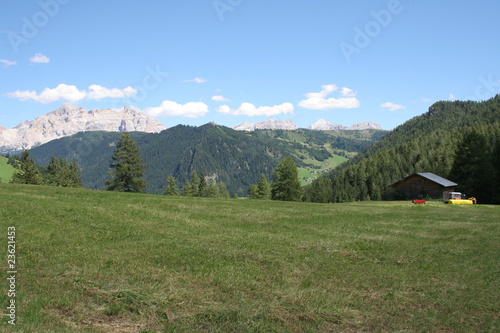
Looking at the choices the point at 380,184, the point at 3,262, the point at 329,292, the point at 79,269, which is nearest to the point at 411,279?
the point at 329,292

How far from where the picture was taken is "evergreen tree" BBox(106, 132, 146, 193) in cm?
7456

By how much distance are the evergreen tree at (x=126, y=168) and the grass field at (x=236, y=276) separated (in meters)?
50.7

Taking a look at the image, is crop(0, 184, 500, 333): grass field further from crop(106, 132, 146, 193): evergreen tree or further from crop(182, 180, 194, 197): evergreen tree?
crop(182, 180, 194, 197): evergreen tree

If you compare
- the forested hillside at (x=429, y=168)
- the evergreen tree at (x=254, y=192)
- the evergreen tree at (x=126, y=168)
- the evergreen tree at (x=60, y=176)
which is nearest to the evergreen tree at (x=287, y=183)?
the evergreen tree at (x=254, y=192)

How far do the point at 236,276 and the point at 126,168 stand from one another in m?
65.6

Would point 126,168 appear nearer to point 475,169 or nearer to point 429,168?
point 475,169

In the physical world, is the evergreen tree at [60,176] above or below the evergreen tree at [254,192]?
above

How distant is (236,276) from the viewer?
13.2 m

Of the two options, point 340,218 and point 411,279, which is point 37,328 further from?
point 340,218

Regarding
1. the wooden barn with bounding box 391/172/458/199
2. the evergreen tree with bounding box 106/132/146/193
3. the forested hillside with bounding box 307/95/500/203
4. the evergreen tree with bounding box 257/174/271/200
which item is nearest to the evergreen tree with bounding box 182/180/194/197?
the evergreen tree with bounding box 257/174/271/200

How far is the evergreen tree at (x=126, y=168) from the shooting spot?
74.6m

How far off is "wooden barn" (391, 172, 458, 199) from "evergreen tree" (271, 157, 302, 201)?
2388 centimetres

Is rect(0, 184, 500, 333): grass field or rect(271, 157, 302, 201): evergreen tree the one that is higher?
rect(271, 157, 302, 201): evergreen tree

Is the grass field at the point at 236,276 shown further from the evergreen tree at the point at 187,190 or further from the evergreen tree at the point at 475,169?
the evergreen tree at the point at 187,190
